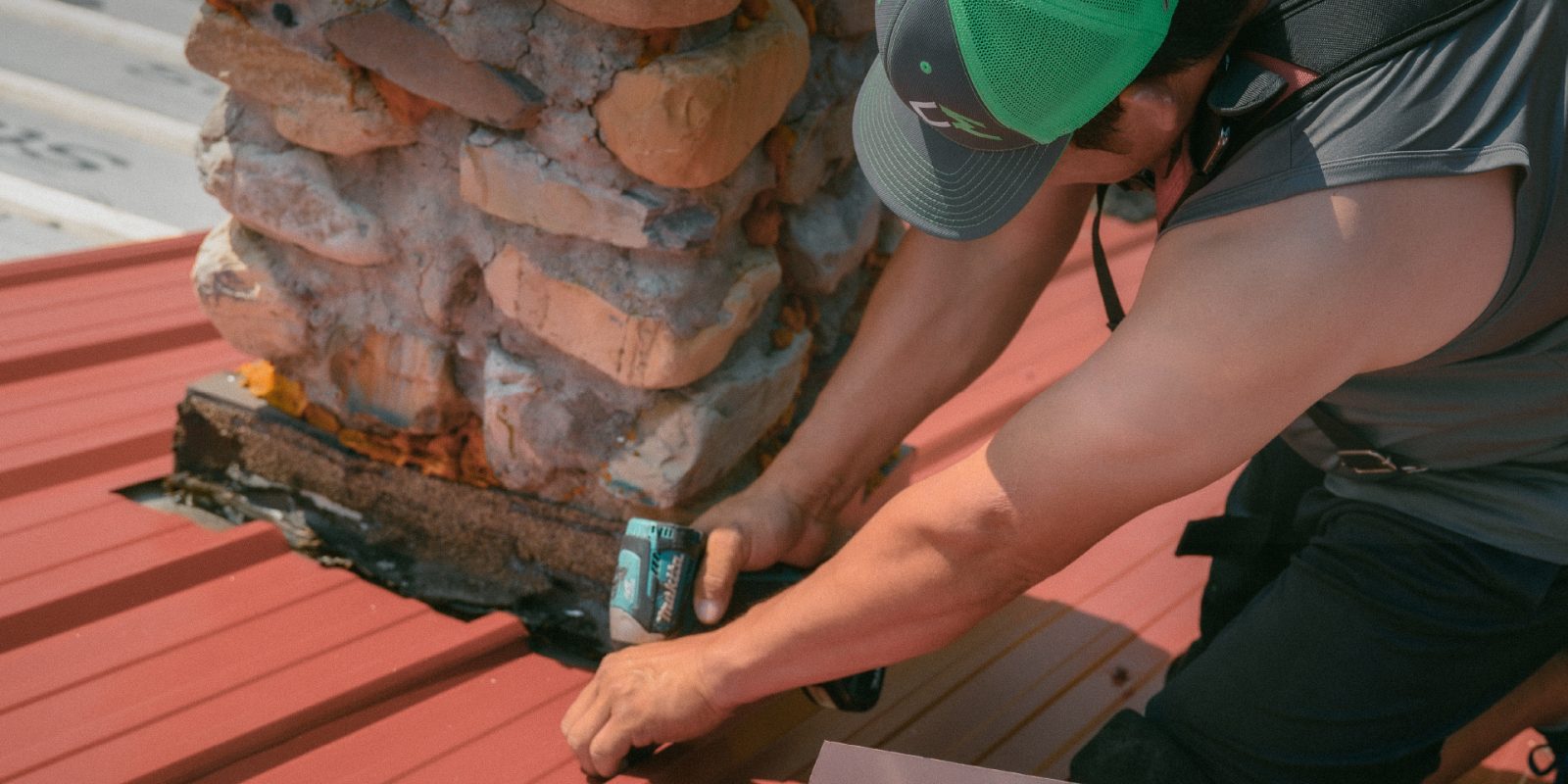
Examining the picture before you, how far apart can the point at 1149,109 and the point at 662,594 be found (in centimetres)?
92

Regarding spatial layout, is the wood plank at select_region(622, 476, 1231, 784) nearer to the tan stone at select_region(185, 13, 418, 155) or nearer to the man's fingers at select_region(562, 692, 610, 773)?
the man's fingers at select_region(562, 692, 610, 773)

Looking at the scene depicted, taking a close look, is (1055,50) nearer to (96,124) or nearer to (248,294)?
(248,294)

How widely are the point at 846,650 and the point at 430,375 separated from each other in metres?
0.88

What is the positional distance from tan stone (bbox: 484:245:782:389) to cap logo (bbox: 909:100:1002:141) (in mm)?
579

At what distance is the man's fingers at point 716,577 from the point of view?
1.79 m

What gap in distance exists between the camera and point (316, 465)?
7.18 feet

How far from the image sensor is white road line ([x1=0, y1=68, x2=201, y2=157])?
13.8 ft

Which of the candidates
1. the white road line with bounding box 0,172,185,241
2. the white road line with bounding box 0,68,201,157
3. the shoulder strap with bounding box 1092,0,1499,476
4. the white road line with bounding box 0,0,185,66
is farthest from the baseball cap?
the white road line with bounding box 0,0,185,66

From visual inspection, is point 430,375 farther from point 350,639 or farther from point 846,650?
point 846,650

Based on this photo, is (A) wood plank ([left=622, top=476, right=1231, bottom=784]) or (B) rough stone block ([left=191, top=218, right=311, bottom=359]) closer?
(A) wood plank ([left=622, top=476, right=1231, bottom=784])

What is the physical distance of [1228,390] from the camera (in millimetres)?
1252

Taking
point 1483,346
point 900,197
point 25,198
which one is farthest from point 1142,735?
point 25,198

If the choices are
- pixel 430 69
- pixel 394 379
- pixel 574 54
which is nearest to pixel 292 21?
pixel 430 69

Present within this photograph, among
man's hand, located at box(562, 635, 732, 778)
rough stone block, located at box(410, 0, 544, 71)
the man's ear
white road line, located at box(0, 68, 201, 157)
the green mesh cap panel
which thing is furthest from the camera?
white road line, located at box(0, 68, 201, 157)
